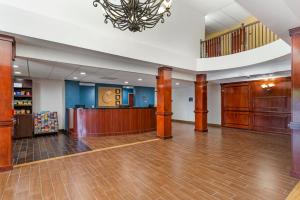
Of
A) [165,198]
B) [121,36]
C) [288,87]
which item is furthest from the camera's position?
[288,87]

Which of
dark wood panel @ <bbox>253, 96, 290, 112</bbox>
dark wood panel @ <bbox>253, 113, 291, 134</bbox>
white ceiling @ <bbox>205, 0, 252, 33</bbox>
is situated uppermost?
white ceiling @ <bbox>205, 0, 252, 33</bbox>

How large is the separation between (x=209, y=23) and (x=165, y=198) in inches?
335

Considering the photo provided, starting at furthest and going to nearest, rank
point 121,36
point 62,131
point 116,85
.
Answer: point 116,85
point 62,131
point 121,36

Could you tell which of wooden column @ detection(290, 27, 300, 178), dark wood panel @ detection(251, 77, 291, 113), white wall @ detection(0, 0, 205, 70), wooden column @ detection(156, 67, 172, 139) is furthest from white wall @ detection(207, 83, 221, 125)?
wooden column @ detection(290, 27, 300, 178)

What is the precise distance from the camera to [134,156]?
420 cm

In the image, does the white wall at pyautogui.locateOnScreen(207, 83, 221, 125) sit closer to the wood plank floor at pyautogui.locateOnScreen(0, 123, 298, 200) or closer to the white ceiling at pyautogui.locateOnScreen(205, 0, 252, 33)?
the white ceiling at pyautogui.locateOnScreen(205, 0, 252, 33)

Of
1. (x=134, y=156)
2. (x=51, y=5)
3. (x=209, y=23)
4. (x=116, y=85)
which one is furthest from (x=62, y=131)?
(x=209, y=23)

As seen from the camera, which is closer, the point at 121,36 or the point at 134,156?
the point at 134,156

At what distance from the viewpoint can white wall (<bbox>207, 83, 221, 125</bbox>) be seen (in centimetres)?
967

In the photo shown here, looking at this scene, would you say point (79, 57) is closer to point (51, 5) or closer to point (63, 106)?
point (51, 5)

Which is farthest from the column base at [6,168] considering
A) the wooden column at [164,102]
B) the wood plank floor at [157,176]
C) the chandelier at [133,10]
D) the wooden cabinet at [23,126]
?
the wooden column at [164,102]

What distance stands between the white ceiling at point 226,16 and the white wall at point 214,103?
317cm

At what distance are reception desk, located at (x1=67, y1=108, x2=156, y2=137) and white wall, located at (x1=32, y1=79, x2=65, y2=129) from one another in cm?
79

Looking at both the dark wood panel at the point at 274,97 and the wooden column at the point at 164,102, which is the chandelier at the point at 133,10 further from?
the dark wood panel at the point at 274,97
